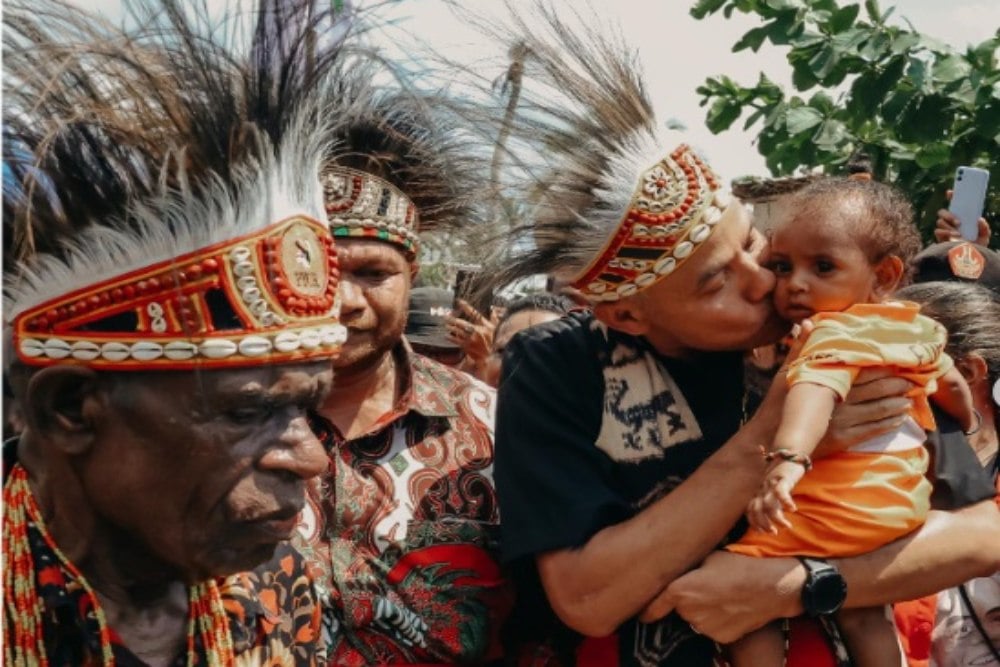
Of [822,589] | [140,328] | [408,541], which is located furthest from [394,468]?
[140,328]

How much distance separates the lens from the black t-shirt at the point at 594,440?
288cm

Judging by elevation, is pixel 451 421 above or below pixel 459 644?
above

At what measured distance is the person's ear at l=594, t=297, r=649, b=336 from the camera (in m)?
3.00

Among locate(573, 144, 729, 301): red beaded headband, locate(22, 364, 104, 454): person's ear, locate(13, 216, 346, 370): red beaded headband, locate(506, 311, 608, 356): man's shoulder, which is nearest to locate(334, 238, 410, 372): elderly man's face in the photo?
locate(506, 311, 608, 356): man's shoulder

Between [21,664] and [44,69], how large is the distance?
0.94 metres

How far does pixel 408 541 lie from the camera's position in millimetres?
3086

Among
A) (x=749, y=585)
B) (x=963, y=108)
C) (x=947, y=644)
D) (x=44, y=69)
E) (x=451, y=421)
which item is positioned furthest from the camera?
(x=963, y=108)

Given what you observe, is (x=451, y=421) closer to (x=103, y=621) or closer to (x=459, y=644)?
(x=459, y=644)

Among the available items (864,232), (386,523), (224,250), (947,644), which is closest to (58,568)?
(224,250)

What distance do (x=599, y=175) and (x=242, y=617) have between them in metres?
1.32

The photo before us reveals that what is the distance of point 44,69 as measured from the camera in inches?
78.2

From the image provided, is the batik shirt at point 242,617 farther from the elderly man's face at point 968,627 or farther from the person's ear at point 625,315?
the elderly man's face at point 968,627

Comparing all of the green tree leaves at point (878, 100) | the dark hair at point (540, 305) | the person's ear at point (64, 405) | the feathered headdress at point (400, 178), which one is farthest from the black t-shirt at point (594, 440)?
the green tree leaves at point (878, 100)

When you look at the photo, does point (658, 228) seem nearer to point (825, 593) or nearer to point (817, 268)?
point (817, 268)
